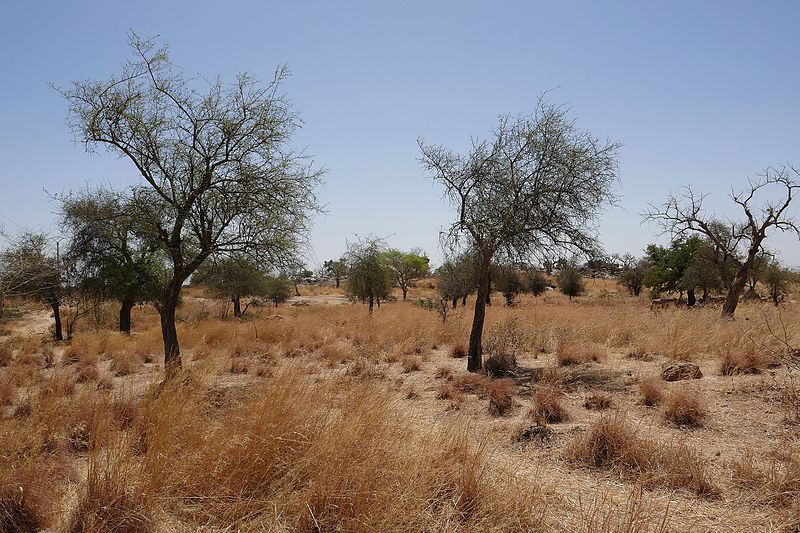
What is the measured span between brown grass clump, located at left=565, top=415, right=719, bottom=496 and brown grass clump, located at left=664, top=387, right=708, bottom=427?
126cm

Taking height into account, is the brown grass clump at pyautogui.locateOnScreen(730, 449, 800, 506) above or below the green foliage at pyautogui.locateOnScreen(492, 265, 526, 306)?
below

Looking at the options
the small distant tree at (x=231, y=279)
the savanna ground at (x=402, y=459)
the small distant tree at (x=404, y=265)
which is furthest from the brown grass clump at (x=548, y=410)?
the small distant tree at (x=404, y=265)

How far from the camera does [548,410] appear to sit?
717 centimetres

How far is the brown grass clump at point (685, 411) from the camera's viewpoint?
6.66 m

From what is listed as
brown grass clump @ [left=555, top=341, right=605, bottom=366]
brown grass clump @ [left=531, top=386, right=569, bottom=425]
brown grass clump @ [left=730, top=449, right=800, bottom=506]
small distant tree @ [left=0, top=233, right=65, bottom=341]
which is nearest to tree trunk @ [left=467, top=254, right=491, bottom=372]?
brown grass clump @ [left=555, top=341, right=605, bottom=366]

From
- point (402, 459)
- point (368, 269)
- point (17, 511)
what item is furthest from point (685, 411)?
point (368, 269)

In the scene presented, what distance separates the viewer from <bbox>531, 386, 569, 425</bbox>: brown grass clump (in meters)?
7.05

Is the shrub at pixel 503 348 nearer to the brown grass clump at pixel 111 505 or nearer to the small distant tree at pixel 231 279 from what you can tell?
the small distant tree at pixel 231 279

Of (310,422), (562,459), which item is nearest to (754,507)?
(562,459)

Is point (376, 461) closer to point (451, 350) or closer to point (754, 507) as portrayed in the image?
point (754, 507)

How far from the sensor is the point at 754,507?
415cm

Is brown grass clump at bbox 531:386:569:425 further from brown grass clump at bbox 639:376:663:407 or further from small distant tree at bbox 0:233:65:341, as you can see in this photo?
small distant tree at bbox 0:233:65:341

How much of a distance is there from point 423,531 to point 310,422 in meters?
1.65

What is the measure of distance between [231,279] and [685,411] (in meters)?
12.0
